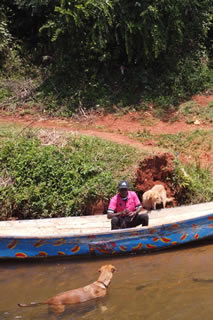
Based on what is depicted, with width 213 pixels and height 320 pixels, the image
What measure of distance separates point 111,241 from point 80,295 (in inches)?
56.9

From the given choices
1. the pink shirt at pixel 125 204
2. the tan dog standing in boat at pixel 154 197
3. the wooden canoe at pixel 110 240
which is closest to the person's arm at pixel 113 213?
the pink shirt at pixel 125 204

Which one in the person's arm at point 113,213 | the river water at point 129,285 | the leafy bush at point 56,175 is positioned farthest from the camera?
the leafy bush at point 56,175

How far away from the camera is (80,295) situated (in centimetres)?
470

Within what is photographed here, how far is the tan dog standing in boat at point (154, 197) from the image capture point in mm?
6949

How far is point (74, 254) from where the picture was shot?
6.13 meters

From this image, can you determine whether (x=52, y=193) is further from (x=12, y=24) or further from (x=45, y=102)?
(x=12, y=24)

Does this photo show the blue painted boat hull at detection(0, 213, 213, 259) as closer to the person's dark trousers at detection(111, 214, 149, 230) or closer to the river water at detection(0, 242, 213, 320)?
the river water at detection(0, 242, 213, 320)

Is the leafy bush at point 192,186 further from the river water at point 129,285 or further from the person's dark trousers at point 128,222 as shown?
the person's dark trousers at point 128,222

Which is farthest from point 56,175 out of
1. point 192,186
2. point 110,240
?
point 192,186

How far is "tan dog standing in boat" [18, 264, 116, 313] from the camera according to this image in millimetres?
4586

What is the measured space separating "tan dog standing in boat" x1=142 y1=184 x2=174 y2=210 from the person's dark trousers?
68cm

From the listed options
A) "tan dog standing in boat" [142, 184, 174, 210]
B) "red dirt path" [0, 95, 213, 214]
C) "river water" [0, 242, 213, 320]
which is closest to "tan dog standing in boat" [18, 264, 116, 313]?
"river water" [0, 242, 213, 320]

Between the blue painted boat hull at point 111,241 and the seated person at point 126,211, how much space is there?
1.12ft

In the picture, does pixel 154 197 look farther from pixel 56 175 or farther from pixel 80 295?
pixel 80 295
